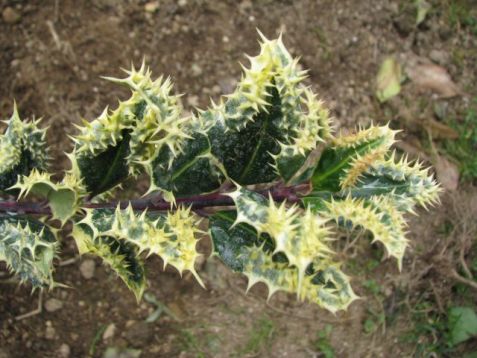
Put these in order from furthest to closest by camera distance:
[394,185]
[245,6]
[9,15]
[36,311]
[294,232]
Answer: [245,6] < [9,15] < [36,311] < [394,185] < [294,232]

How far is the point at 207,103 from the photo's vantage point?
2746 millimetres

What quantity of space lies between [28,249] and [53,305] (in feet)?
3.30

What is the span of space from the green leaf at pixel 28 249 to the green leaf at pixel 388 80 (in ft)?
6.80

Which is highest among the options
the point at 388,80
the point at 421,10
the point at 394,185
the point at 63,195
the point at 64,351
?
the point at 421,10

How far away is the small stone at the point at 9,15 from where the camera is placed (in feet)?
8.20

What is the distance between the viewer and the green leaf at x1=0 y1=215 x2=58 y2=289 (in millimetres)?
1377

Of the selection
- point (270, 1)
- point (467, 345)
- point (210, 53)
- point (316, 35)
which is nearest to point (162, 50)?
point (210, 53)

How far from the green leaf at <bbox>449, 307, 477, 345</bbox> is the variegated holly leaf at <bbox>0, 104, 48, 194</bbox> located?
7.30 feet

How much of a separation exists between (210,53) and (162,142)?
162 centimetres

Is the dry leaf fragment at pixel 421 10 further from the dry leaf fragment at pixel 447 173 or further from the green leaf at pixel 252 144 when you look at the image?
the green leaf at pixel 252 144

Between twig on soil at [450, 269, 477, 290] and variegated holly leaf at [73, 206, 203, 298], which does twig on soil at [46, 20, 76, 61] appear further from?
twig on soil at [450, 269, 477, 290]

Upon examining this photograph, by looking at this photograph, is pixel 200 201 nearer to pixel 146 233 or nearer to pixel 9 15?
pixel 146 233

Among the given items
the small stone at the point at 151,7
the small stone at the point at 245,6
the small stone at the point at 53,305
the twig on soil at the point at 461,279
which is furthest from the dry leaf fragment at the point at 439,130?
the small stone at the point at 53,305

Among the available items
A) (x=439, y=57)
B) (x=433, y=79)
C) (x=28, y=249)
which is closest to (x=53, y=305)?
(x=28, y=249)
